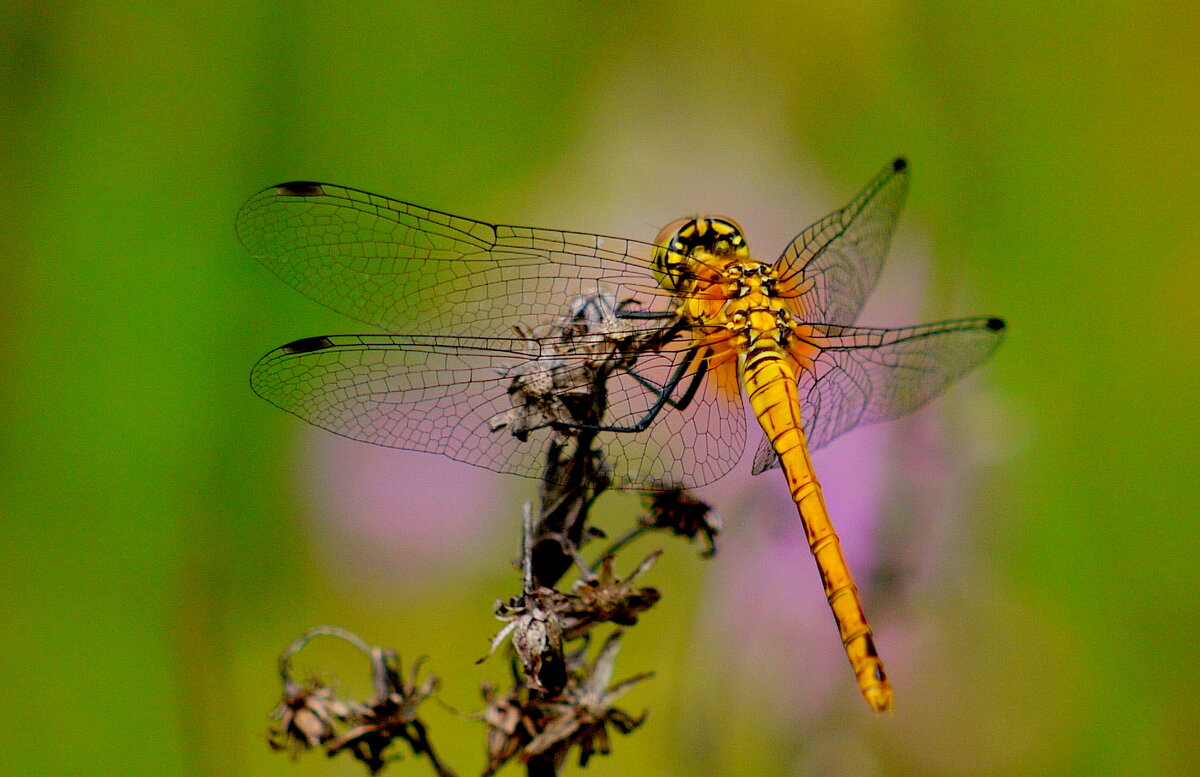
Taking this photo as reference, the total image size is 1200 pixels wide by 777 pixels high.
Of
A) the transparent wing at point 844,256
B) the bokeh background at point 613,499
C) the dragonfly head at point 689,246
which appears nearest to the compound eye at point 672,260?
the dragonfly head at point 689,246

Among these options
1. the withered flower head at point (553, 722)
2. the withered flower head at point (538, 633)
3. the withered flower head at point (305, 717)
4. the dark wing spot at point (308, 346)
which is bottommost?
the withered flower head at point (305, 717)

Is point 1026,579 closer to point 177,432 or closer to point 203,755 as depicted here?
point 203,755

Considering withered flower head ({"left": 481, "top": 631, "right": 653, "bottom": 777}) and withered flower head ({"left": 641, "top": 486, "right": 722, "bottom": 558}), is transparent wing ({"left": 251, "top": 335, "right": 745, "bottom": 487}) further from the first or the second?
withered flower head ({"left": 481, "top": 631, "right": 653, "bottom": 777})

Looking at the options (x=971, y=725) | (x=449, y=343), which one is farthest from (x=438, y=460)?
(x=971, y=725)

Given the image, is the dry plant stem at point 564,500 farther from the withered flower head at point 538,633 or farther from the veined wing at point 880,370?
the veined wing at point 880,370

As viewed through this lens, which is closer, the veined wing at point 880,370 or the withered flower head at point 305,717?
the withered flower head at point 305,717

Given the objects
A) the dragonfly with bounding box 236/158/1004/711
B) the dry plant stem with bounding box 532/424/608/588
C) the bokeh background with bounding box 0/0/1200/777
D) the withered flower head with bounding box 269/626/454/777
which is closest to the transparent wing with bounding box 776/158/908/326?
the dragonfly with bounding box 236/158/1004/711
